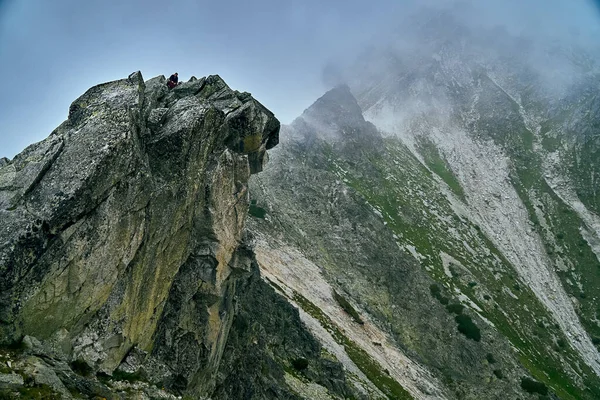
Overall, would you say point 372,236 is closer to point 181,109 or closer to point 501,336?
point 501,336

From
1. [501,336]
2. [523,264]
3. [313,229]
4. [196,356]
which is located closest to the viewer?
[196,356]

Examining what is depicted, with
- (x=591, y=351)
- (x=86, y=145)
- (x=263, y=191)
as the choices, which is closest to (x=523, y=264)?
(x=591, y=351)

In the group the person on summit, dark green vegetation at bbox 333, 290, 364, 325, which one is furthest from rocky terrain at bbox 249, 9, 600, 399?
the person on summit

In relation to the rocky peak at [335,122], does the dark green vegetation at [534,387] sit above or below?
below

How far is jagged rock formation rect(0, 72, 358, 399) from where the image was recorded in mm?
18094

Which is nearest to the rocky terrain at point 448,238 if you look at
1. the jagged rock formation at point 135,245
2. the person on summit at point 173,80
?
the jagged rock formation at point 135,245

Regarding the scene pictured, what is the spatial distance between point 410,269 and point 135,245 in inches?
3099

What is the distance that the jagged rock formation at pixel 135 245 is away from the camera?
18.1 metres

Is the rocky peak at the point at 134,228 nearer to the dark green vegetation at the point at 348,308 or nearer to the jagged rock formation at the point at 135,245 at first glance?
the jagged rock formation at the point at 135,245

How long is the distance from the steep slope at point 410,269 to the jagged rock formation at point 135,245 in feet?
94.5

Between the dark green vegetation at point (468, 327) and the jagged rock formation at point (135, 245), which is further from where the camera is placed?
the dark green vegetation at point (468, 327)

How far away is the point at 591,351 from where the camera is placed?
97.0 metres

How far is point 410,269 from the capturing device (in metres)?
92.9

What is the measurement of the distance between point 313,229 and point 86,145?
75229mm
